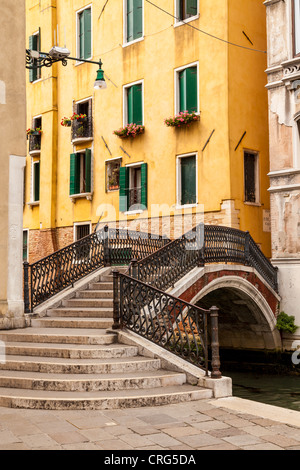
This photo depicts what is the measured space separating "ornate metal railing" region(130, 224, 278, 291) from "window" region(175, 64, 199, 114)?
4.62 m

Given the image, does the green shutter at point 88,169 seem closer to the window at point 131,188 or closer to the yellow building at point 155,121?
the yellow building at point 155,121

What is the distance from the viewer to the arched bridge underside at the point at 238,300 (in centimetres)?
1238

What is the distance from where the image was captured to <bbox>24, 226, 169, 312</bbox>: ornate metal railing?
1196cm

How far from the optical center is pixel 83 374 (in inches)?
307

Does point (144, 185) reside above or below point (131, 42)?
below

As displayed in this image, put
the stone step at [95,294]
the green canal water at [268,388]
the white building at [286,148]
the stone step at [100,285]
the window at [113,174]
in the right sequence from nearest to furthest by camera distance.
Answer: the stone step at [95,294] → the green canal water at [268,388] → the stone step at [100,285] → the white building at [286,148] → the window at [113,174]

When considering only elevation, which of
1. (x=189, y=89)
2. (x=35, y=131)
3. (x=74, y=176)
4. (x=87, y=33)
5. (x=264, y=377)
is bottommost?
(x=264, y=377)

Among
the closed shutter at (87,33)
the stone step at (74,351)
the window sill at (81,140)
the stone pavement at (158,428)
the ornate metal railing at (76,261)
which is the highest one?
the closed shutter at (87,33)

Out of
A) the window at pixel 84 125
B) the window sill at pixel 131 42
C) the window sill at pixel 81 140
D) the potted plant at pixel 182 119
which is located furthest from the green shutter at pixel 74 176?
the potted plant at pixel 182 119

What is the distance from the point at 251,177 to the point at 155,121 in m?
3.37

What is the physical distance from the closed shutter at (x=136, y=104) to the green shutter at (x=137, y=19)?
1.63 m

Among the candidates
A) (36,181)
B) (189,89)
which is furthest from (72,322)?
(36,181)

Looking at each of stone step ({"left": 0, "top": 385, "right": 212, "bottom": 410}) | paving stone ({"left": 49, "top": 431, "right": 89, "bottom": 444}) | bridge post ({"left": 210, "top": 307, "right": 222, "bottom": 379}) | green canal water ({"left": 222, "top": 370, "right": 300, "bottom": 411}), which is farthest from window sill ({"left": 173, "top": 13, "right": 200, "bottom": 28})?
paving stone ({"left": 49, "top": 431, "right": 89, "bottom": 444})

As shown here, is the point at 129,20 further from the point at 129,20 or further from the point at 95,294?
the point at 95,294
